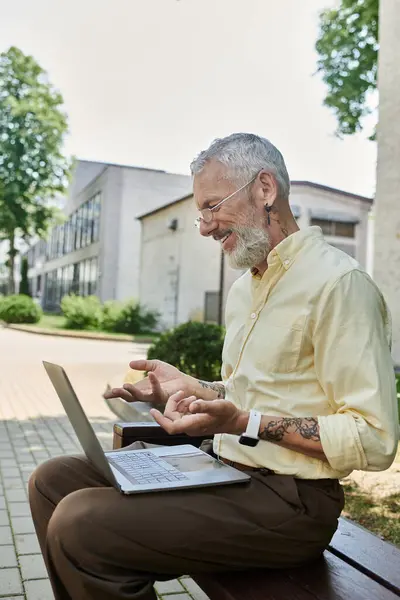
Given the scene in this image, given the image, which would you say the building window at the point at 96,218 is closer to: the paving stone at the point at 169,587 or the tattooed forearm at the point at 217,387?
the paving stone at the point at 169,587

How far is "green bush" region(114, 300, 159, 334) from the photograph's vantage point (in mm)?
28156

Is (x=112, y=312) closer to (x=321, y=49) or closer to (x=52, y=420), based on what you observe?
(x=321, y=49)

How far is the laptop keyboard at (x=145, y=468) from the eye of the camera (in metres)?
1.92

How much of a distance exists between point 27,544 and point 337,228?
918 inches

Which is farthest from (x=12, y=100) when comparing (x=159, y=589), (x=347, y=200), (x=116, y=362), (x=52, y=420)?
(x=159, y=589)

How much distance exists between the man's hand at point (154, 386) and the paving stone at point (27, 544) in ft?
6.20

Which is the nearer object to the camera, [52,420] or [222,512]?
[222,512]

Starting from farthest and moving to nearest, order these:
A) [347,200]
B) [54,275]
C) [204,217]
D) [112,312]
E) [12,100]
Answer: [54,275] < [12,100] < [112,312] < [347,200] < [204,217]

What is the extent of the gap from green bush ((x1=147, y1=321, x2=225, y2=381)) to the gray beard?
543 cm

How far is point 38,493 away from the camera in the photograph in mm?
2152

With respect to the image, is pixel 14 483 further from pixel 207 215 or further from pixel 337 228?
pixel 337 228

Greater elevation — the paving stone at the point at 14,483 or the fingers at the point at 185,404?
the fingers at the point at 185,404

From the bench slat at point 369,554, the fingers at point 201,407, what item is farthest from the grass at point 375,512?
the fingers at point 201,407

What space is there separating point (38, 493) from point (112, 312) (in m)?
26.6
